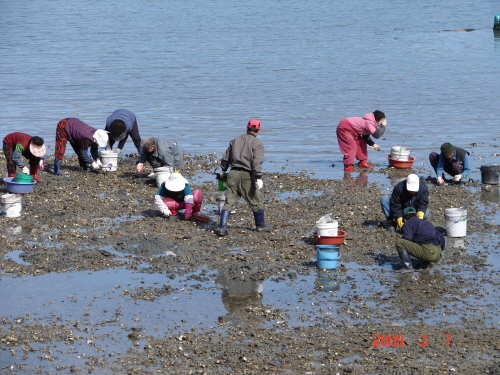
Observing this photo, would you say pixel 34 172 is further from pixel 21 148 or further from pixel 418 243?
pixel 418 243

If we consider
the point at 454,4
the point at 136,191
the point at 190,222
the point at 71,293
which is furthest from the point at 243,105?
the point at 454,4

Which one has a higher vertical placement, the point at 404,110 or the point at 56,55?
the point at 56,55

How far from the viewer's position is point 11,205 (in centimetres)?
1302

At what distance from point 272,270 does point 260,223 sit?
186 cm

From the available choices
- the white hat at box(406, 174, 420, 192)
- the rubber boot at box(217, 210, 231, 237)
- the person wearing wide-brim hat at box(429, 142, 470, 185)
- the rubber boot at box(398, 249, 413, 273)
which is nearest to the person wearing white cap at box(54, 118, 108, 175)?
the rubber boot at box(217, 210, 231, 237)

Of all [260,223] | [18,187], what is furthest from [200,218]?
[18,187]

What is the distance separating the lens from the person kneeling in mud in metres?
10.4

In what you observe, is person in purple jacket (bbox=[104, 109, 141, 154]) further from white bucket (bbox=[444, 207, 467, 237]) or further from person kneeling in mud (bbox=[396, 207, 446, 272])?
person kneeling in mud (bbox=[396, 207, 446, 272])

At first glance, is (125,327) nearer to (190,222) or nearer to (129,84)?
(190,222)

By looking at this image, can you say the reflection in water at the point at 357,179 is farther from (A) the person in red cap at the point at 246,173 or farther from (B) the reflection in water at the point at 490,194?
(A) the person in red cap at the point at 246,173

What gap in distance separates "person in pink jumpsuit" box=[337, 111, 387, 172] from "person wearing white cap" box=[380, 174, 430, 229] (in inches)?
206

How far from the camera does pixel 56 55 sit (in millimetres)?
50312

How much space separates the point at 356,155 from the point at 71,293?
9847mm

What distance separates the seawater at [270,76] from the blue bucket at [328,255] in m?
7.27
